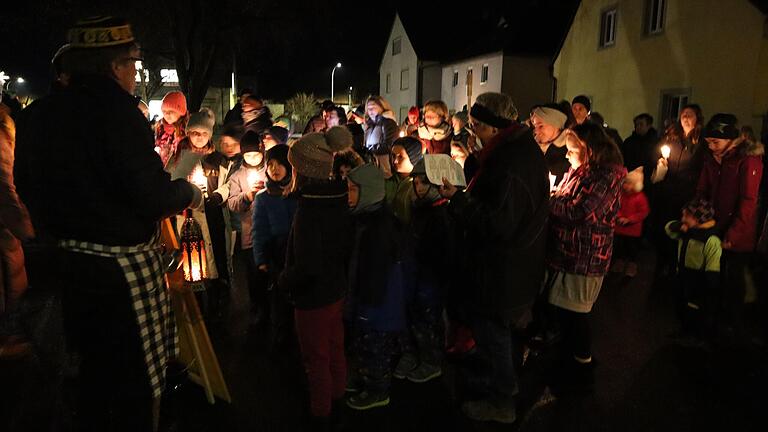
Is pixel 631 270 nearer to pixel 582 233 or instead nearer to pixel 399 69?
pixel 582 233

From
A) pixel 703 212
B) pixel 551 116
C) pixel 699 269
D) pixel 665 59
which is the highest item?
pixel 665 59

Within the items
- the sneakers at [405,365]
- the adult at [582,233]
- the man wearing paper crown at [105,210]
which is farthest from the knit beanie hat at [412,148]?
the man wearing paper crown at [105,210]

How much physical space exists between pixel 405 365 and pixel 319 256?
1.65 m

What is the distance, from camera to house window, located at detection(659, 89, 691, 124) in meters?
13.7

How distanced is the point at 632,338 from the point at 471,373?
1.92m

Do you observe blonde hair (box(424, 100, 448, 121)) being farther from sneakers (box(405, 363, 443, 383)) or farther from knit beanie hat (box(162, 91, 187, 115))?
sneakers (box(405, 363, 443, 383))

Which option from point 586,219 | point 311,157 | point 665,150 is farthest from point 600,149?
point 665,150

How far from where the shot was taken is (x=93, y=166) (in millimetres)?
2510

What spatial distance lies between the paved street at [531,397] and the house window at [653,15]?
12.1 meters

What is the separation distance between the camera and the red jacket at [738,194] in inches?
204

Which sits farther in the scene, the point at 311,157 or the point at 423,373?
the point at 423,373

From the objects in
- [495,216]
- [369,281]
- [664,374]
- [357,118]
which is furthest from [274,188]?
[357,118]

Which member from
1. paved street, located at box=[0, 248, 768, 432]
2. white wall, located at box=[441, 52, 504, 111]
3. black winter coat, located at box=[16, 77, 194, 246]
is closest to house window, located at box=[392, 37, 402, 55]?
white wall, located at box=[441, 52, 504, 111]

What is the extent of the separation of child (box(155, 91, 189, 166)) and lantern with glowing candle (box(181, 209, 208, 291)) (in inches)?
69.9
